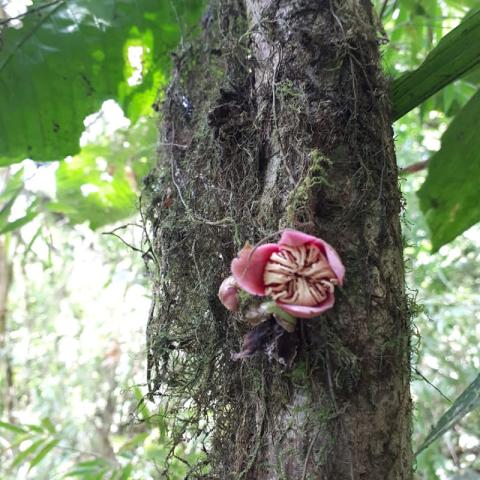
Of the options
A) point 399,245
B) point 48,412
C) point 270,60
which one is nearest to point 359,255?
point 399,245

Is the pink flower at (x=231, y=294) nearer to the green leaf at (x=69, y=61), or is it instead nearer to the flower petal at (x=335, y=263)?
the flower petal at (x=335, y=263)

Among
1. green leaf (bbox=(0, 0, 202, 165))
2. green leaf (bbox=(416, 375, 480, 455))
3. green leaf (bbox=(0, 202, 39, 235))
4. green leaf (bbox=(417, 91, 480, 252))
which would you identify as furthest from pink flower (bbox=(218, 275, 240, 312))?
green leaf (bbox=(0, 202, 39, 235))

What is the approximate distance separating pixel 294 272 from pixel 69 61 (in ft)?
2.99

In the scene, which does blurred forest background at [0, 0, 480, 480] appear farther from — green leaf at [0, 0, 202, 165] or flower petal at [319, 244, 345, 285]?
flower petal at [319, 244, 345, 285]

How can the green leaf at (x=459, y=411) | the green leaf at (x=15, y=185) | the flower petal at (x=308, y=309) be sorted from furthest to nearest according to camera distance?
the green leaf at (x=15, y=185), the green leaf at (x=459, y=411), the flower petal at (x=308, y=309)

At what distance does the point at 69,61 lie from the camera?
1.27 m

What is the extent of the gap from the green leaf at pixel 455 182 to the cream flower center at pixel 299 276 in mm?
598

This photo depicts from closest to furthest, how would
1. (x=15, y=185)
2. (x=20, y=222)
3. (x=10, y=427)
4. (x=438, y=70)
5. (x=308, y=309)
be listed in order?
(x=308, y=309)
(x=438, y=70)
(x=10, y=427)
(x=20, y=222)
(x=15, y=185)

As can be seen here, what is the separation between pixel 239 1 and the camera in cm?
101

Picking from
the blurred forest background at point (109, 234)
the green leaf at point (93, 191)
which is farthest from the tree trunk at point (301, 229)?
the green leaf at point (93, 191)

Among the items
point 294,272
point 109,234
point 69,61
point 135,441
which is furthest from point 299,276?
point 135,441

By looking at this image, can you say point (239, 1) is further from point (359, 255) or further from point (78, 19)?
point (359, 255)

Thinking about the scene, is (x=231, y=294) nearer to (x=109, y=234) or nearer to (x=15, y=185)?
(x=109, y=234)

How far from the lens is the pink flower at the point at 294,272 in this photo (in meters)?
0.58
